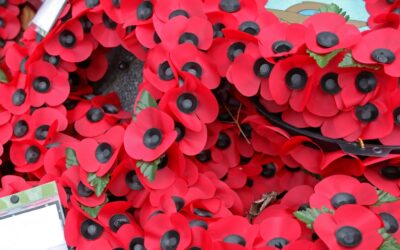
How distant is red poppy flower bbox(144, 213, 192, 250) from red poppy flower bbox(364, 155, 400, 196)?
0.99ft

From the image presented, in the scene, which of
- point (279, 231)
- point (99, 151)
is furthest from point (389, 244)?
point (99, 151)

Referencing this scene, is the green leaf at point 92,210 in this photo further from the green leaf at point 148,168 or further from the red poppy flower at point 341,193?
the red poppy flower at point 341,193

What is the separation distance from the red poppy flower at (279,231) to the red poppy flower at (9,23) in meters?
0.87

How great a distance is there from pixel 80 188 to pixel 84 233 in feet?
0.25

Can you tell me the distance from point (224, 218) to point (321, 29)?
32 cm

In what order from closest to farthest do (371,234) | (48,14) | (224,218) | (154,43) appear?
(371,234)
(224,218)
(154,43)
(48,14)

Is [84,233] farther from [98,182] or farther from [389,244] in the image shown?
[389,244]

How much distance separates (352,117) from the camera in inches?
37.9

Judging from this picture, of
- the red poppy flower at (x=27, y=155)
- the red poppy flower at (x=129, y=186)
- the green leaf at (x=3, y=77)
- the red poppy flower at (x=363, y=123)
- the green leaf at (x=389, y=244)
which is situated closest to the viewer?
the green leaf at (x=389, y=244)

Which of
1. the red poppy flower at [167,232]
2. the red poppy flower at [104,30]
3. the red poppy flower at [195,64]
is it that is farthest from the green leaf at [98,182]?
the red poppy flower at [104,30]

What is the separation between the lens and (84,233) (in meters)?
1.02

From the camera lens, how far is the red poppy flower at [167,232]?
904 millimetres

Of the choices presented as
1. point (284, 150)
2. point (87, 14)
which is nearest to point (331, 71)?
point (284, 150)

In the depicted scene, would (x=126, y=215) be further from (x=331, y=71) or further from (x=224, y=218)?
(x=331, y=71)
